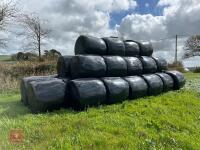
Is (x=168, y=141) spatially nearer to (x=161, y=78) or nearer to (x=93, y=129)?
(x=93, y=129)

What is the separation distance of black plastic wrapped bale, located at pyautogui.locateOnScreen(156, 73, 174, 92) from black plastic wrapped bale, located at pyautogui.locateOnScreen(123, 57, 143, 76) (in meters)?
0.84

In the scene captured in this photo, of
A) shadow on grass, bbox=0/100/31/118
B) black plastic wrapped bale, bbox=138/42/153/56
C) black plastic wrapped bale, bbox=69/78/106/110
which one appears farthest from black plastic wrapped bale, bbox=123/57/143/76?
shadow on grass, bbox=0/100/31/118

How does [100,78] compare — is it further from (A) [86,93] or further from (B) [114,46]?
(B) [114,46]

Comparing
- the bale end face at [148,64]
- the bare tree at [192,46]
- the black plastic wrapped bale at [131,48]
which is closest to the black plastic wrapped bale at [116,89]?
the black plastic wrapped bale at [131,48]

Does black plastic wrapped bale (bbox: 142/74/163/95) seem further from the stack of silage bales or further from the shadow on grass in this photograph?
the shadow on grass

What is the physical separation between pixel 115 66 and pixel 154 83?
4.95ft

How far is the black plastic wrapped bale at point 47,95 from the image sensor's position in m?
6.68

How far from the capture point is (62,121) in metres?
5.81

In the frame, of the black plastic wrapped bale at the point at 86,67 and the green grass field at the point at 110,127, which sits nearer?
the green grass field at the point at 110,127

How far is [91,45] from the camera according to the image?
811cm

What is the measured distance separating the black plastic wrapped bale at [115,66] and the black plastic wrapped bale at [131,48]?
778 mm

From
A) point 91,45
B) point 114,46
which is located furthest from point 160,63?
point 91,45

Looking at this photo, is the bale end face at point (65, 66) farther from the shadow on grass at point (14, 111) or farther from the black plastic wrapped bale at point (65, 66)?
the shadow on grass at point (14, 111)

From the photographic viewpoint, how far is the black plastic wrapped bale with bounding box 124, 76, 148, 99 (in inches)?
320
